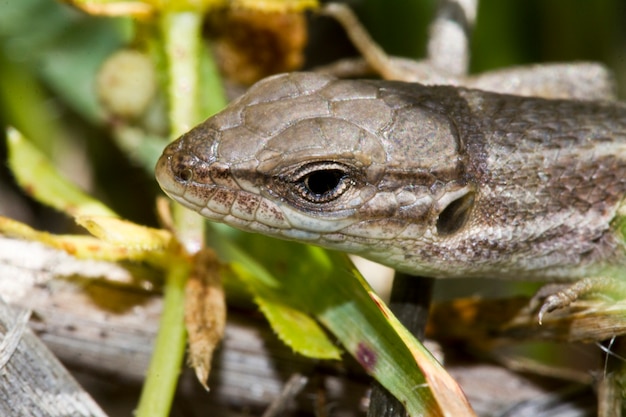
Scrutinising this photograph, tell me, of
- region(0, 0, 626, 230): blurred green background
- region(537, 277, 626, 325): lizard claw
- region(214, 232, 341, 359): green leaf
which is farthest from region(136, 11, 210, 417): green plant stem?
region(537, 277, 626, 325): lizard claw

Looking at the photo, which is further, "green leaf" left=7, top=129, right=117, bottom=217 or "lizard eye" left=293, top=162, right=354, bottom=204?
"green leaf" left=7, top=129, right=117, bottom=217

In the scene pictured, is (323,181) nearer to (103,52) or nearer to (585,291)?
(585,291)

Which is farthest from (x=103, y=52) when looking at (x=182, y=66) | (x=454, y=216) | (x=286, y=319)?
(x=454, y=216)

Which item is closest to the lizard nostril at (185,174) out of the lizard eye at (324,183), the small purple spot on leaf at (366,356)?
the lizard eye at (324,183)

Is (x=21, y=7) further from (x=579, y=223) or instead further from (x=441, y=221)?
(x=579, y=223)

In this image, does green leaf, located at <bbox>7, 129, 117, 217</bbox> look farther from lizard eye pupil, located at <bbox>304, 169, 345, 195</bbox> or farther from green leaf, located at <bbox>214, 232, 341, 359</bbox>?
lizard eye pupil, located at <bbox>304, 169, 345, 195</bbox>

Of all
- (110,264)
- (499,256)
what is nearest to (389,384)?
(499,256)

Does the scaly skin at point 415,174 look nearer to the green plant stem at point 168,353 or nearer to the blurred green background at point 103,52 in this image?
the green plant stem at point 168,353
